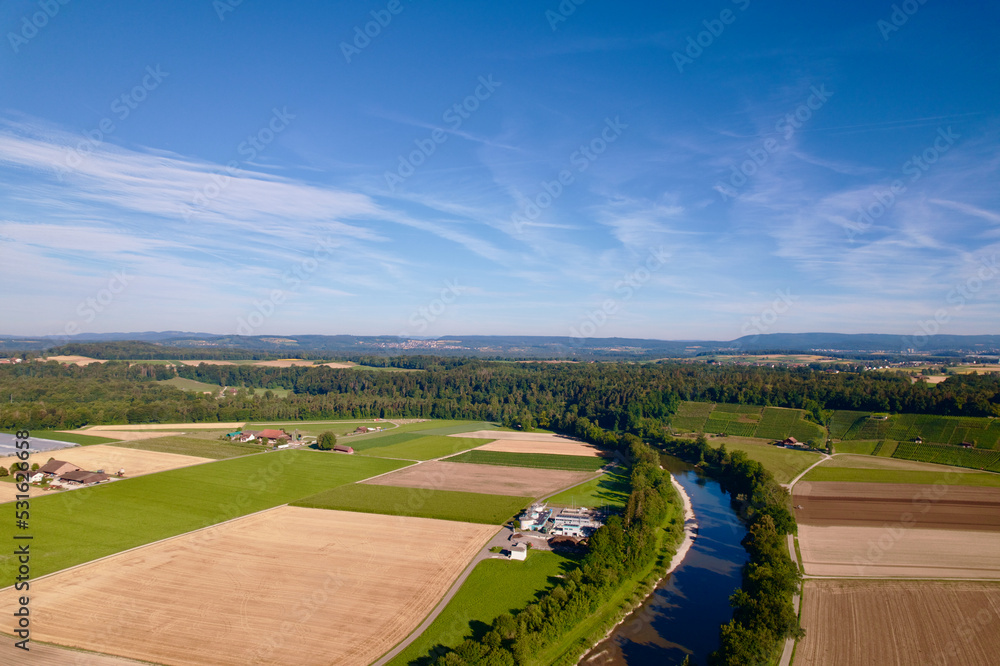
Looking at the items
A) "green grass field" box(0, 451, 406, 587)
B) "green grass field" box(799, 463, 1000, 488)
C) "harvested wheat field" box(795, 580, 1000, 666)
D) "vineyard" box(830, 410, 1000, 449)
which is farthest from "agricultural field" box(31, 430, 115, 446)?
"vineyard" box(830, 410, 1000, 449)

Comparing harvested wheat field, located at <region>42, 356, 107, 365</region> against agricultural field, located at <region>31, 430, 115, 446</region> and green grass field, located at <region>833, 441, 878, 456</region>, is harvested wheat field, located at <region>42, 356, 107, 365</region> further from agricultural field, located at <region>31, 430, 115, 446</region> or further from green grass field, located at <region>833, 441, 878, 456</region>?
green grass field, located at <region>833, 441, 878, 456</region>

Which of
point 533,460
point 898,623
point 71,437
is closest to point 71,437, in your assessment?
point 71,437

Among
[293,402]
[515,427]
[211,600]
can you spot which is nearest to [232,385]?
[293,402]

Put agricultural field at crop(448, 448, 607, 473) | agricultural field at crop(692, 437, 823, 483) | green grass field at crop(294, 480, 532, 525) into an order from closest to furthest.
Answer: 1. green grass field at crop(294, 480, 532, 525)
2. agricultural field at crop(692, 437, 823, 483)
3. agricultural field at crop(448, 448, 607, 473)

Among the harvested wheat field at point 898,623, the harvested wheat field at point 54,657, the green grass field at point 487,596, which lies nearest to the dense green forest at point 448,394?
the harvested wheat field at point 898,623

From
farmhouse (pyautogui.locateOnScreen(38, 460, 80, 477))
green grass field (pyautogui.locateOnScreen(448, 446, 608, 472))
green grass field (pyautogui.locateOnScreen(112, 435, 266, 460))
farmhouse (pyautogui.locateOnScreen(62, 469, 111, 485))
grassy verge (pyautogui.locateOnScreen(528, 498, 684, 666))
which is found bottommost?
grassy verge (pyautogui.locateOnScreen(528, 498, 684, 666))

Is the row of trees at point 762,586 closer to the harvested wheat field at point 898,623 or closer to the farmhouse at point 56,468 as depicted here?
the harvested wheat field at point 898,623
